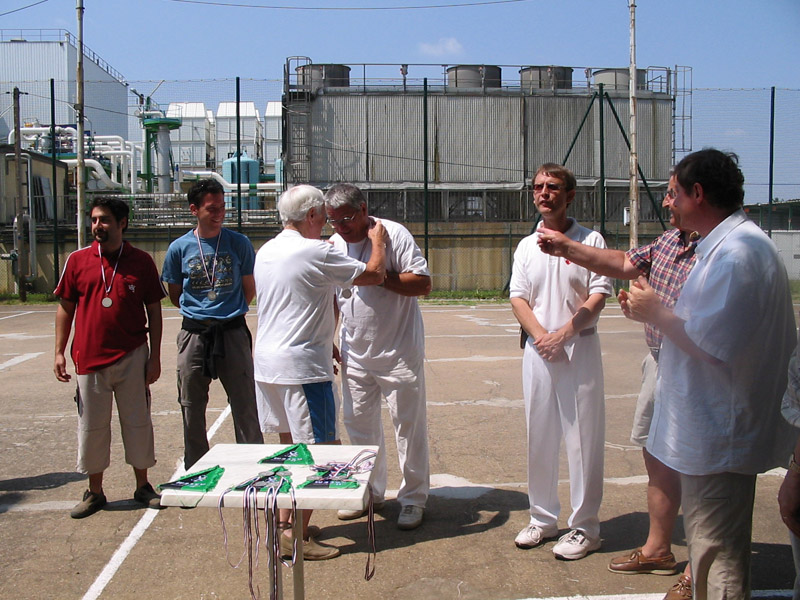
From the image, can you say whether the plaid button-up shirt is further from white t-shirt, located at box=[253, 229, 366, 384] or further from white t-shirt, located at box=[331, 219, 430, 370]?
white t-shirt, located at box=[253, 229, 366, 384]

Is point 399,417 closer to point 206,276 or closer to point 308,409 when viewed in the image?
point 308,409

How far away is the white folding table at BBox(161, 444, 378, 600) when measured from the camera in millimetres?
2629

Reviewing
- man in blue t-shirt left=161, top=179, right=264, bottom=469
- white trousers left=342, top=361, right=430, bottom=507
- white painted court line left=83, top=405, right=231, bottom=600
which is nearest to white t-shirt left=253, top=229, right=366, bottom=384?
white trousers left=342, top=361, right=430, bottom=507

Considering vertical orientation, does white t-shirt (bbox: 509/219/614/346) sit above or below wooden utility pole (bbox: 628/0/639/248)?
below

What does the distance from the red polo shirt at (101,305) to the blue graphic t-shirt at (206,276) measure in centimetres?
22

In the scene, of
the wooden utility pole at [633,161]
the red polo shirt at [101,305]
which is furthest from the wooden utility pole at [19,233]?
the red polo shirt at [101,305]

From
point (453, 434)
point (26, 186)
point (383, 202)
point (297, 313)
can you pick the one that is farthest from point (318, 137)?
point (297, 313)

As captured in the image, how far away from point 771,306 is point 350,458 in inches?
65.8

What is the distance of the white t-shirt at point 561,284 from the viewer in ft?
13.6

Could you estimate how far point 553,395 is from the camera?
4.19 meters

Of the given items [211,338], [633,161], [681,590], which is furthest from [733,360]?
[633,161]

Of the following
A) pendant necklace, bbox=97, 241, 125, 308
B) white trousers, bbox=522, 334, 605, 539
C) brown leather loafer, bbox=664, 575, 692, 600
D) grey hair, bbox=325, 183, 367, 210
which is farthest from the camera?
pendant necklace, bbox=97, 241, 125, 308

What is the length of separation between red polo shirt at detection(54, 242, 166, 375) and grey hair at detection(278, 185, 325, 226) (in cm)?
139

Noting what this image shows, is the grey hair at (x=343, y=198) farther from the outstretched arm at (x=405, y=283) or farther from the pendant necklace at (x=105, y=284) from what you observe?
the pendant necklace at (x=105, y=284)
